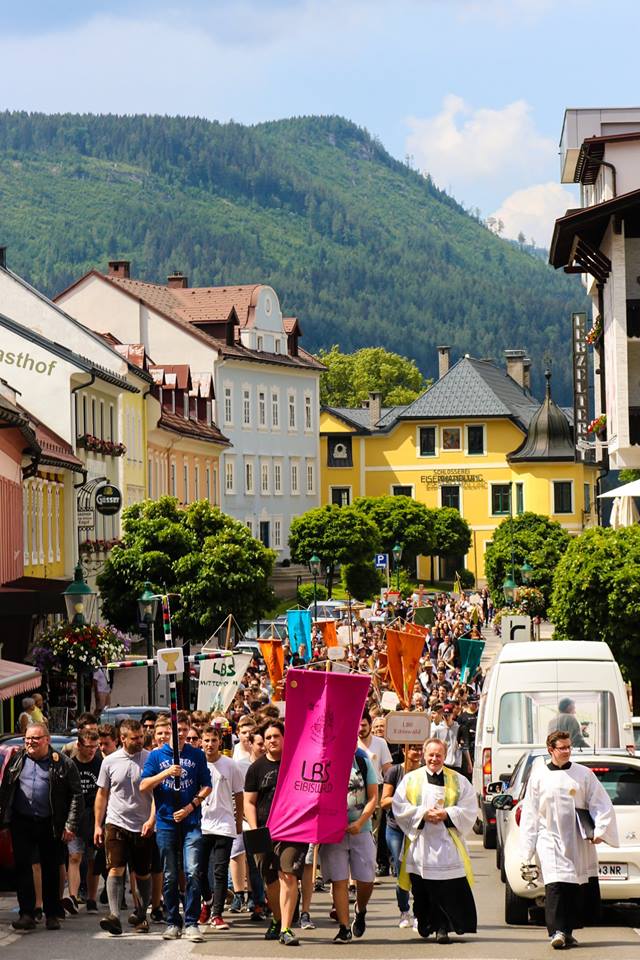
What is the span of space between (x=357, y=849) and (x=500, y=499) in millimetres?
92402

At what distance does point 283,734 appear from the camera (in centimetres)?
1488

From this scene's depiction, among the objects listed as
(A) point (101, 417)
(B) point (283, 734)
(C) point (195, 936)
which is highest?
(A) point (101, 417)

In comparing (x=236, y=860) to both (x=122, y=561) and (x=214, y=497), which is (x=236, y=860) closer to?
(x=122, y=561)

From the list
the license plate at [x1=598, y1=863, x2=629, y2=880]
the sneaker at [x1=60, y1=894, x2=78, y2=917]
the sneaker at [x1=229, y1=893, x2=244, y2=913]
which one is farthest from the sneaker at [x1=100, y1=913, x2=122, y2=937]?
the license plate at [x1=598, y1=863, x2=629, y2=880]

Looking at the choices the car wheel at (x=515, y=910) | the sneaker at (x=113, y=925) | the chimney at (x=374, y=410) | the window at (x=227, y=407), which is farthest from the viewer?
the chimney at (x=374, y=410)

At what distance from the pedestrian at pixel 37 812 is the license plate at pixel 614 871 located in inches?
166

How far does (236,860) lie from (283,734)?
1.86 m

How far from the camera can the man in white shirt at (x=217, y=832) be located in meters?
15.1

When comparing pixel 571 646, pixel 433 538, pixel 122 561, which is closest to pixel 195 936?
pixel 571 646

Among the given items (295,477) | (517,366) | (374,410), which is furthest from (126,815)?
(517,366)

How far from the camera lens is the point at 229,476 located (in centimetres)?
9131

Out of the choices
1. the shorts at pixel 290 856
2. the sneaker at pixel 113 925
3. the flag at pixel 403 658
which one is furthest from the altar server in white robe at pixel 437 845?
the flag at pixel 403 658

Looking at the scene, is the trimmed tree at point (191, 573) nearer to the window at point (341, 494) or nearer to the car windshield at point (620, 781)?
the car windshield at point (620, 781)

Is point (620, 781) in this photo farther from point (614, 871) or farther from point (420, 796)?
point (420, 796)
